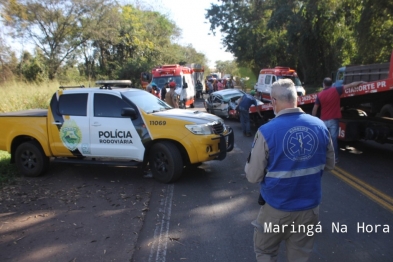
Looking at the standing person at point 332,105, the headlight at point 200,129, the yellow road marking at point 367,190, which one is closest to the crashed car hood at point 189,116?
the headlight at point 200,129

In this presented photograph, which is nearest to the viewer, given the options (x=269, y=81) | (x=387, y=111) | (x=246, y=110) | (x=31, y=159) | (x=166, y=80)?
(x=31, y=159)

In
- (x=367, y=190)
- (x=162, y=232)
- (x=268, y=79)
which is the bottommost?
(x=162, y=232)

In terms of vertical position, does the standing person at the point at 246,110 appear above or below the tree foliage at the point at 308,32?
below

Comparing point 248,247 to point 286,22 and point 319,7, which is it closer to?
point 319,7

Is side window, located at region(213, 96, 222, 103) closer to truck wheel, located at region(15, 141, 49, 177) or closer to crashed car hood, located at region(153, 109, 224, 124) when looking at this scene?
crashed car hood, located at region(153, 109, 224, 124)

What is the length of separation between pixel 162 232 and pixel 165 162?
217cm

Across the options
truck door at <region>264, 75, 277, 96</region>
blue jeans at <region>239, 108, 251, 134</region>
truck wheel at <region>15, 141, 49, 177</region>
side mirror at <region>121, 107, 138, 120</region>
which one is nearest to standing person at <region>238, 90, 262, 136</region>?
blue jeans at <region>239, 108, 251, 134</region>

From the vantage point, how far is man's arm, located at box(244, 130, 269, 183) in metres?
2.60

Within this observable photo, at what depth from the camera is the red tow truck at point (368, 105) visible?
7044mm

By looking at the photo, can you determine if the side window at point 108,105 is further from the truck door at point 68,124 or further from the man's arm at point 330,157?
the man's arm at point 330,157

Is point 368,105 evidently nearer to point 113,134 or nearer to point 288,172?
point 113,134

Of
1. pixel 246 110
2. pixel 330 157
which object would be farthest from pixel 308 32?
pixel 330 157

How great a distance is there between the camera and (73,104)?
7.15 m

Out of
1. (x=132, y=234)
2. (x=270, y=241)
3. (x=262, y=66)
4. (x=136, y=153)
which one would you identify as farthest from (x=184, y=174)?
(x=262, y=66)
